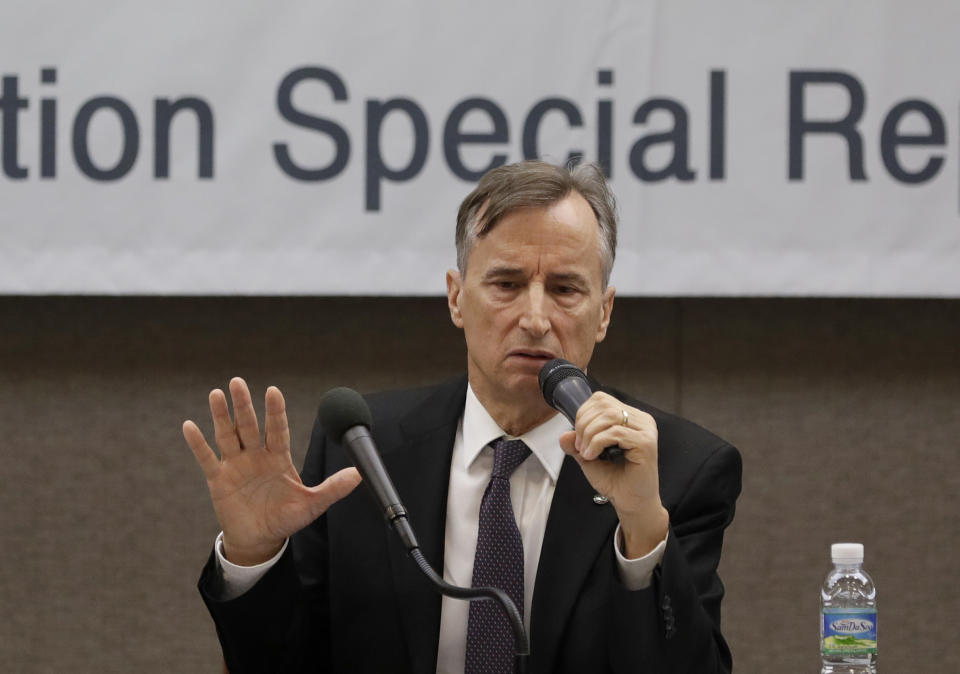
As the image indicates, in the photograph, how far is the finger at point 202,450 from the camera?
159 cm

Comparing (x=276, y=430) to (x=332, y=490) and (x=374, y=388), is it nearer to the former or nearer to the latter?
(x=332, y=490)

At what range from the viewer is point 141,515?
2988 mm

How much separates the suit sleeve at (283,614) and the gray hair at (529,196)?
0.55 m

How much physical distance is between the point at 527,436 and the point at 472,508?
151 millimetres

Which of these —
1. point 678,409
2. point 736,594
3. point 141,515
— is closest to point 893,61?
point 678,409

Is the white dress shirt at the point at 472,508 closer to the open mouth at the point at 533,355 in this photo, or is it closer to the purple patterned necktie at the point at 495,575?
the purple patterned necktie at the point at 495,575

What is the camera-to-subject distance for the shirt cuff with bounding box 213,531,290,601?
1.68m

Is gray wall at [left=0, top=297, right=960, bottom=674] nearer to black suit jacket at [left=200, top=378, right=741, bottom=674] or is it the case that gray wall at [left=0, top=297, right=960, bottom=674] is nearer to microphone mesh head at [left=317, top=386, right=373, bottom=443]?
black suit jacket at [left=200, top=378, right=741, bottom=674]

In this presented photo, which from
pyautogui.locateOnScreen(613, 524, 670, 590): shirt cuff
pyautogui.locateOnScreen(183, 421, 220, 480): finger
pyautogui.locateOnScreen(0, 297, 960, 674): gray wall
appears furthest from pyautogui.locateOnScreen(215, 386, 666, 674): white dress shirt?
pyautogui.locateOnScreen(0, 297, 960, 674): gray wall

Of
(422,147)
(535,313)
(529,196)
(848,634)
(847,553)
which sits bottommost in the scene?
(848,634)

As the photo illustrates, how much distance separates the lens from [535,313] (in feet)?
6.02

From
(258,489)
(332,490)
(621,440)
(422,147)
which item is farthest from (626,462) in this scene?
(422,147)

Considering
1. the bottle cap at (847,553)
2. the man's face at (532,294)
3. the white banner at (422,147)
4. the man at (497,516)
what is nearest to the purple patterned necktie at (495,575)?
the man at (497,516)

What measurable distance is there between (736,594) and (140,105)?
1.93 meters
